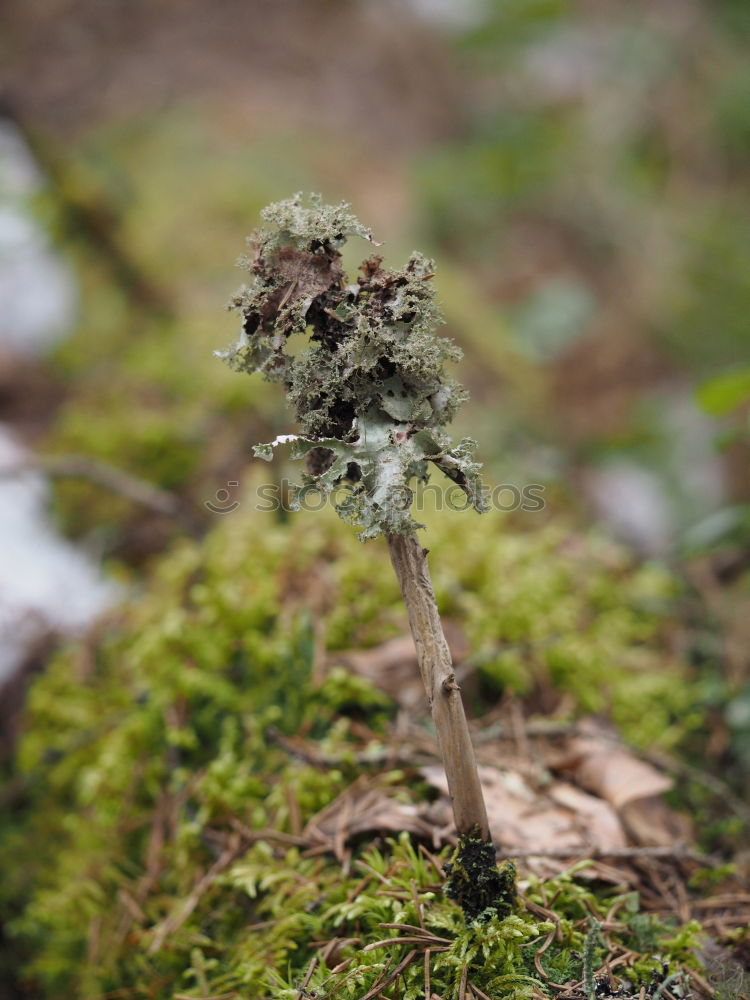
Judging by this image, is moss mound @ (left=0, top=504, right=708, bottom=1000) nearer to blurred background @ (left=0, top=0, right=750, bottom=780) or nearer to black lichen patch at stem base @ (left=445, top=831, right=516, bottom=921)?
black lichen patch at stem base @ (left=445, top=831, right=516, bottom=921)

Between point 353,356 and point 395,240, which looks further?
point 395,240

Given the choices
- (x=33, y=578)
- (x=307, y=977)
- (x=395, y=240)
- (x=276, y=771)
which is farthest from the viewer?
(x=395, y=240)

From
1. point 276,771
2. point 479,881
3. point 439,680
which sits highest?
point 276,771

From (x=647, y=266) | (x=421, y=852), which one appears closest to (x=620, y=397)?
(x=647, y=266)

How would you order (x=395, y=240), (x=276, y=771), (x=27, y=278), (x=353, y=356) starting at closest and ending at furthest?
1. (x=353, y=356)
2. (x=276, y=771)
3. (x=27, y=278)
4. (x=395, y=240)

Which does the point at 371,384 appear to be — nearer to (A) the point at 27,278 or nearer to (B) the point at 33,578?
(B) the point at 33,578

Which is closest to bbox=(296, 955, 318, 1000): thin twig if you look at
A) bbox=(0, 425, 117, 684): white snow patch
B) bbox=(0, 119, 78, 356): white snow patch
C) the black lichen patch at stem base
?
the black lichen patch at stem base

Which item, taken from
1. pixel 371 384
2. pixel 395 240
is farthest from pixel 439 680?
pixel 395 240

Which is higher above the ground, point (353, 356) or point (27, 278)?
point (27, 278)
